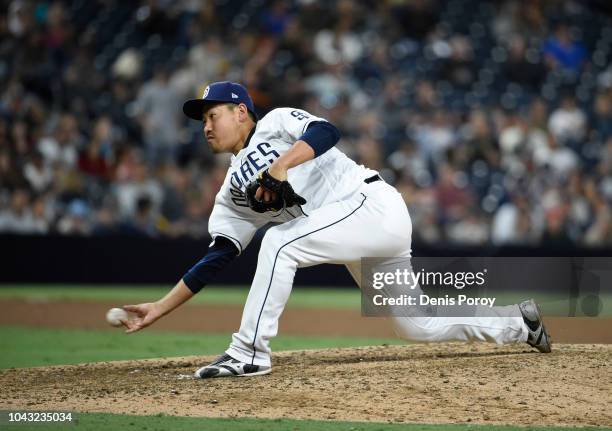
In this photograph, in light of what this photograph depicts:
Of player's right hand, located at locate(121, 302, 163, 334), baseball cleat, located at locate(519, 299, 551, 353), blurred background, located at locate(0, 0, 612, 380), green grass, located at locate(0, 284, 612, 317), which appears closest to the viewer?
player's right hand, located at locate(121, 302, 163, 334)

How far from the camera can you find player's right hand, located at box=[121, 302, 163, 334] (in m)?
5.20

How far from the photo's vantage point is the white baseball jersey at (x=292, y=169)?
208 inches

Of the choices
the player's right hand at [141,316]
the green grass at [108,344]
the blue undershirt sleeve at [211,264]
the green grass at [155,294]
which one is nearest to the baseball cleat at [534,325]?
the blue undershirt sleeve at [211,264]

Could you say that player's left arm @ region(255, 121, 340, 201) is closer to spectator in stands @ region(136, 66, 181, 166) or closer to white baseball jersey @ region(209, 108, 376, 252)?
white baseball jersey @ region(209, 108, 376, 252)

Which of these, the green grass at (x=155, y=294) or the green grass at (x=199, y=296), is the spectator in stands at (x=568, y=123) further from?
the green grass at (x=155, y=294)

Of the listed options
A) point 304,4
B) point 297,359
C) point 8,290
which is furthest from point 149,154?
point 297,359

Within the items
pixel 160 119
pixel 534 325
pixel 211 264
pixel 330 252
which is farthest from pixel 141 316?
pixel 160 119

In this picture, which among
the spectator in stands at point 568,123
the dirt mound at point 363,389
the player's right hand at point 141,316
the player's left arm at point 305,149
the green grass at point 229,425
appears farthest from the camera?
the spectator in stands at point 568,123

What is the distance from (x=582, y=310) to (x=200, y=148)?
7650mm

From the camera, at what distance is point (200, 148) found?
1352cm

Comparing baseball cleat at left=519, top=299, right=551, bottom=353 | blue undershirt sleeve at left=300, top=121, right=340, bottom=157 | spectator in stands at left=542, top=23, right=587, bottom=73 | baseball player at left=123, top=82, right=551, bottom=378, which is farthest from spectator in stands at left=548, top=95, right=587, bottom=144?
blue undershirt sleeve at left=300, top=121, right=340, bottom=157

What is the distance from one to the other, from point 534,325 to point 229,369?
1856mm

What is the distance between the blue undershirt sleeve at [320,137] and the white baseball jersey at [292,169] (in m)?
0.14

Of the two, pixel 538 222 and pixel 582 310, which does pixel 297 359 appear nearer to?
pixel 582 310
